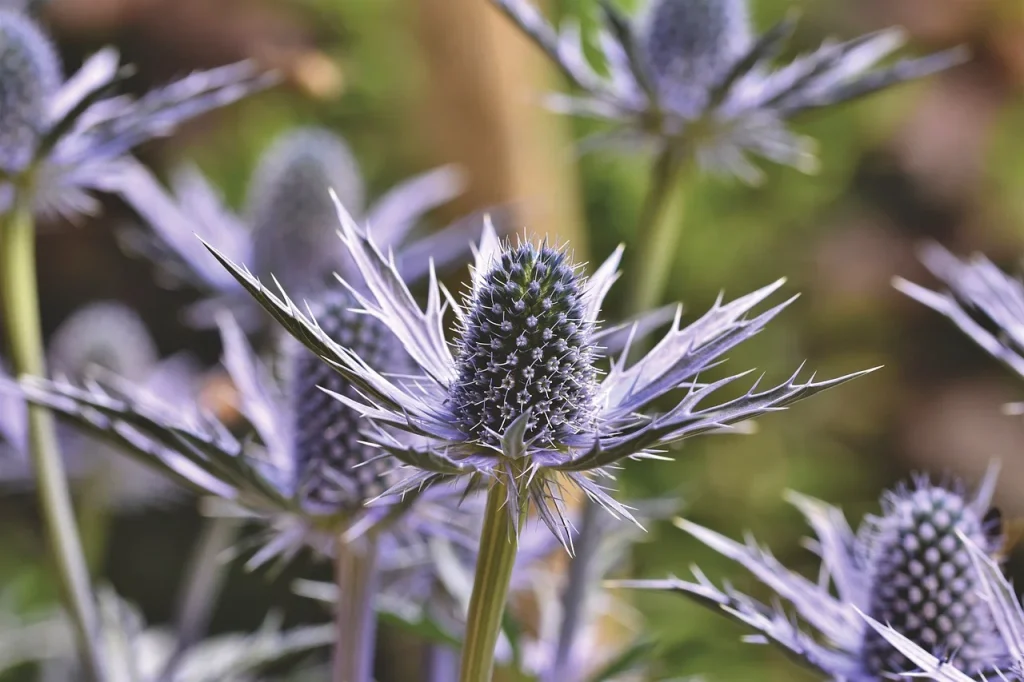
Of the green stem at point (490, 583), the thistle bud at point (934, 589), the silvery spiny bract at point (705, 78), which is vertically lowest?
the green stem at point (490, 583)

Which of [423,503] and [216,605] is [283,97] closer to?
[216,605]

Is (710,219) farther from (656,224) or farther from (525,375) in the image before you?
(525,375)

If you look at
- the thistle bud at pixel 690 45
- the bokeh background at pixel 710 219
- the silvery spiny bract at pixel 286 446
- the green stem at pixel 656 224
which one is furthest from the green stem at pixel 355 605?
the bokeh background at pixel 710 219

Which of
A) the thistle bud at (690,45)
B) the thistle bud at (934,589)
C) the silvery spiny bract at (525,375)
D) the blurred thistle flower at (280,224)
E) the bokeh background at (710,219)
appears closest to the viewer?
the silvery spiny bract at (525,375)

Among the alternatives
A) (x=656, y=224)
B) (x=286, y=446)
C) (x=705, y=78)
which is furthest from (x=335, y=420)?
(x=705, y=78)

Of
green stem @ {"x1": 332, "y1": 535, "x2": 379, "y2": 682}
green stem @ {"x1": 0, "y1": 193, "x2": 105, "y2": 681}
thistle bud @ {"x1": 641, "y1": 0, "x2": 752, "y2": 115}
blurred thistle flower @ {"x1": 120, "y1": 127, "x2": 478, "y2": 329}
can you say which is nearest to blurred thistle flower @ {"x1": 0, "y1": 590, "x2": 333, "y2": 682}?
green stem @ {"x1": 0, "y1": 193, "x2": 105, "y2": 681}

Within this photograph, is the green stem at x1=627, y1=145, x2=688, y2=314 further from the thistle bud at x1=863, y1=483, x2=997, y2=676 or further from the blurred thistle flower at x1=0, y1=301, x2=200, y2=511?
the blurred thistle flower at x1=0, y1=301, x2=200, y2=511

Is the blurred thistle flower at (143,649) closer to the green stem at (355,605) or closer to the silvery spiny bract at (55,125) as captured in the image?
the green stem at (355,605)
